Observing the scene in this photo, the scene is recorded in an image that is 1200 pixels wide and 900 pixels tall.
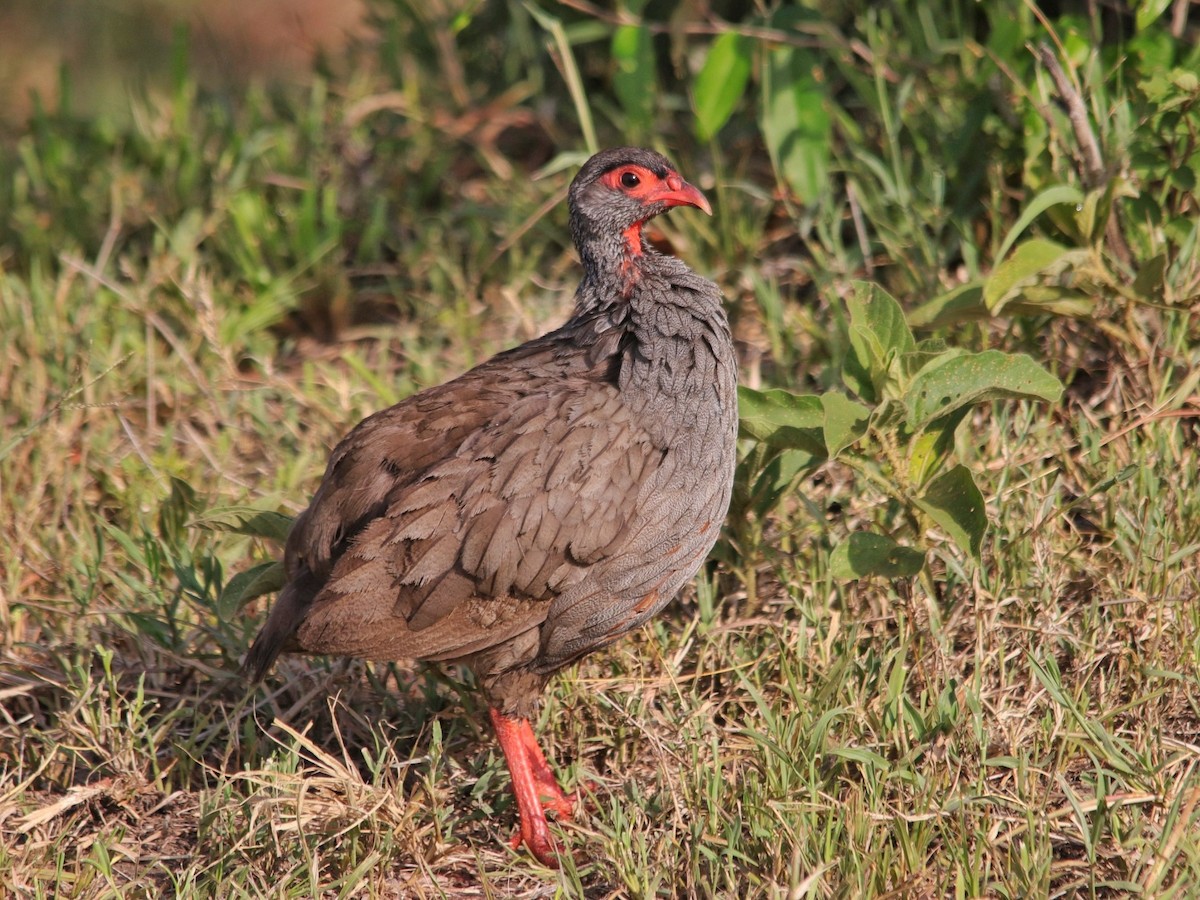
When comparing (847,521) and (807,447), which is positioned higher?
(807,447)

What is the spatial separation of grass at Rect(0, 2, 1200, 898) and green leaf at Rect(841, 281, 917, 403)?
0.52m

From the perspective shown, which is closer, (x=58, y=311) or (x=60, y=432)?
(x=60, y=432)

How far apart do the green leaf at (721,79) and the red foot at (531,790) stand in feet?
8.37

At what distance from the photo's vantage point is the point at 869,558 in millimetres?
3943

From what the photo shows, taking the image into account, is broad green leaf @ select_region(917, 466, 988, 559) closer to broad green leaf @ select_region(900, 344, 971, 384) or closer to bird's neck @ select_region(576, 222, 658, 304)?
broad green leaf @ select_region(900, 344, 971, 384)

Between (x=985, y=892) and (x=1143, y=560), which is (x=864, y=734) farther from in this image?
(x=1143, y=560)

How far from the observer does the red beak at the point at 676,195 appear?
426cm

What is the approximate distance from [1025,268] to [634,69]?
205 centimetres

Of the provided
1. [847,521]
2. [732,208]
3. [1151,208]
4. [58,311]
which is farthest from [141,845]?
[1151,208]

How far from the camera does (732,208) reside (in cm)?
581

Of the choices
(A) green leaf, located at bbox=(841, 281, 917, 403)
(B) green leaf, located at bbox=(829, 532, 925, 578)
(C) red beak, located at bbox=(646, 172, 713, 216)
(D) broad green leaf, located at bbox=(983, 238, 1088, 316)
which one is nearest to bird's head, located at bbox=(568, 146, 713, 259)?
(C) red beak, located at bbox=(646, 172, 713, 216)

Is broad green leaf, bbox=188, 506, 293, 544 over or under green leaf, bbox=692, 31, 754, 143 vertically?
under

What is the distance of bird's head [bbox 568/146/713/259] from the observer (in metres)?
4.20

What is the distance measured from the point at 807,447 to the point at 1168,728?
1.22m
